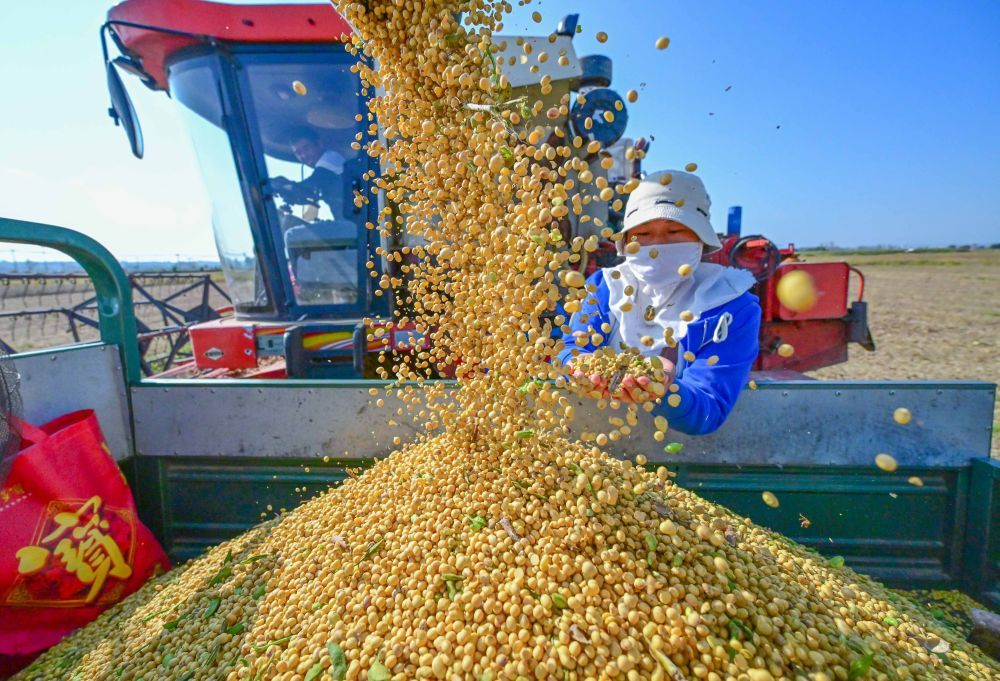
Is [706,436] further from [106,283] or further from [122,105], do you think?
[122,105]

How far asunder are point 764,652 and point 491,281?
1244 millimetres

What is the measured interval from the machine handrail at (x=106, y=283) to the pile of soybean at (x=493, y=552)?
3.73ft

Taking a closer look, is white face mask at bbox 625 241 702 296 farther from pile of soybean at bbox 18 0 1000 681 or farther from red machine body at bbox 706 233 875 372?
red machine body at bbox 706 233 875 372

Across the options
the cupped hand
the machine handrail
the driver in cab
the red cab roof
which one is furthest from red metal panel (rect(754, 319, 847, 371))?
the machine handrail

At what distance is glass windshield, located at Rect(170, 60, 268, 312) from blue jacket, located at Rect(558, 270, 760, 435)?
121 inches

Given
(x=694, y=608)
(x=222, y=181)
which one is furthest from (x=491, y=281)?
(x=222, y=181)

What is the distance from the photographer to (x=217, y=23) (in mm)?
3502

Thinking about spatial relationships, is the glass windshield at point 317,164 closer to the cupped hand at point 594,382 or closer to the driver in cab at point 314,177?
the driver in cab at point 314,177

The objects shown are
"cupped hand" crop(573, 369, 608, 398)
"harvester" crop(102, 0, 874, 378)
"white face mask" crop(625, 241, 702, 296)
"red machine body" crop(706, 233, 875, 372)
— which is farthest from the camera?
"red machine body" crop(706, 233, 875, 372)

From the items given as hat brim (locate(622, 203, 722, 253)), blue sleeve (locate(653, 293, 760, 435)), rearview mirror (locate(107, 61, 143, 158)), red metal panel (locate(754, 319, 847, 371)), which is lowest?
red metal panel (locate(754, 319, 847, 371))

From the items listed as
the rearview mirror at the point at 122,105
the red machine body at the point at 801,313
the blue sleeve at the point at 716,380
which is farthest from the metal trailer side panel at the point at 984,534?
the rearview mirror at the point at 122,105

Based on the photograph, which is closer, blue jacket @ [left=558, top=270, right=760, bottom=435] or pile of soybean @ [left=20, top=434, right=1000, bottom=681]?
pile of soybean @ [left=20, top=434, right=1000, bottom=681]

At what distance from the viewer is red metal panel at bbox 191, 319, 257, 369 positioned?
3818 mm

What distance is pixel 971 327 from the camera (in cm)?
1499
